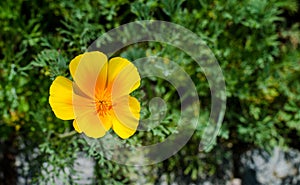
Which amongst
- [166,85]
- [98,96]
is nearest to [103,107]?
[98,96]

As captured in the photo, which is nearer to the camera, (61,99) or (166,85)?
(61,99)

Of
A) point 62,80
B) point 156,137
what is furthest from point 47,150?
point 62,80

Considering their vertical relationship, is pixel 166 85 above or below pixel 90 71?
above

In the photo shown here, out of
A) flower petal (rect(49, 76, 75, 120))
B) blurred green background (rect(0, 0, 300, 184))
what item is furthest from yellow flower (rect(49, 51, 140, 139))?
blurred green background (rect(0, 0, 300, 184))

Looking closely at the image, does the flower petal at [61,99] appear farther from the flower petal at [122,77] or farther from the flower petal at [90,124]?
the flower petal at [122,77]

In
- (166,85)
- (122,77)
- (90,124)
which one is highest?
(166,85)

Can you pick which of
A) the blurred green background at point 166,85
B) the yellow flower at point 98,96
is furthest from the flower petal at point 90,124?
the blurred green background at point 166,85

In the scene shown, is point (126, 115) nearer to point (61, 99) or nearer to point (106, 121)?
point (106, 121)
